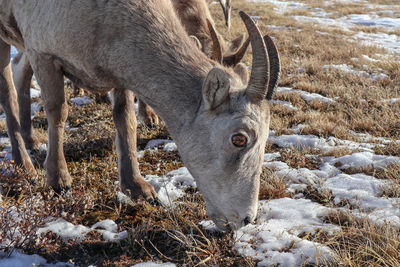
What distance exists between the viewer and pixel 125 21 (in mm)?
3166

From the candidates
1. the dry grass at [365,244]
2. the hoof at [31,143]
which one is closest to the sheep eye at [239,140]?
the dry grass at [365,244]

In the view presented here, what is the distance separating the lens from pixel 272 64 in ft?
→ 9.08

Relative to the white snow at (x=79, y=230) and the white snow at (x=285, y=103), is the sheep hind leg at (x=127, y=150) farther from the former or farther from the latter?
the white snow at (x=285, y=103)

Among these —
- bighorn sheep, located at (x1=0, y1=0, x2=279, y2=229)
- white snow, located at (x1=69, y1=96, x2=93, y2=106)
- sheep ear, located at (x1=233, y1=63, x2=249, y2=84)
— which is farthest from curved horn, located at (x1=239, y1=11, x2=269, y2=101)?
white snow, located at (x1=69, y1=96, x2=93, y2=106)

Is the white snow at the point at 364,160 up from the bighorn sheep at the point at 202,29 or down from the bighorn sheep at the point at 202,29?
down

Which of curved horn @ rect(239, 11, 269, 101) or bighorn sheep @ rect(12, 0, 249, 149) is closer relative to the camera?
curved horn @ rect(239, 11, 269, 101)

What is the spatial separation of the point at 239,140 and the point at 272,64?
0.69 metres

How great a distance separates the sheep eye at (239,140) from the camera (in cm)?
272

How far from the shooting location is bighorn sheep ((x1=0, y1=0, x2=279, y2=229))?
9.07 feet

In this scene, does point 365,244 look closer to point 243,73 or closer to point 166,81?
point 243,73

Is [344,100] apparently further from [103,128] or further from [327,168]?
[103,128]

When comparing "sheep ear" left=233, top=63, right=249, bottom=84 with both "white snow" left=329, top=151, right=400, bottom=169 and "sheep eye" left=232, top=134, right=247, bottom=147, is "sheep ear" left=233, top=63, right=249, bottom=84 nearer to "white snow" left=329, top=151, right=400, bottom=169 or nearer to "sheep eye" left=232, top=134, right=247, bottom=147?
"sheep eye" left=232, top=134, right=247, bottom=147

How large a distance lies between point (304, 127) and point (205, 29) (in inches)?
94.7

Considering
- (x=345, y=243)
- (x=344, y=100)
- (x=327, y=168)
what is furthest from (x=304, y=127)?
(x=345, y=243)
